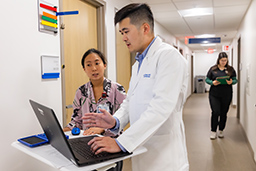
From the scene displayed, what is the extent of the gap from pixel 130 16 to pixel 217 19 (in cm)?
546

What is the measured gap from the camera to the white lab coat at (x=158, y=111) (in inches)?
45.5

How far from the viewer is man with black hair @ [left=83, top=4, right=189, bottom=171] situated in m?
1.20

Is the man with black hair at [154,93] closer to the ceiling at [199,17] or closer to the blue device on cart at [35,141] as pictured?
the blue device on cart at [35,141]

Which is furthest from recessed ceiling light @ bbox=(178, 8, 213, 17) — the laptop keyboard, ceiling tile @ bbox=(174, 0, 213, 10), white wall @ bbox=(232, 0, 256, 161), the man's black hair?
the laptop keyboard

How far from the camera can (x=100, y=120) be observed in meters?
1.35

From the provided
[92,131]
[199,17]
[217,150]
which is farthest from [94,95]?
[199,17]

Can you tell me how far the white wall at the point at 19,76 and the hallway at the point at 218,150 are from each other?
2.26m

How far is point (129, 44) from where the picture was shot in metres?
1.36

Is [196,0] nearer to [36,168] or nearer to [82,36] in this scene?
[82,36]

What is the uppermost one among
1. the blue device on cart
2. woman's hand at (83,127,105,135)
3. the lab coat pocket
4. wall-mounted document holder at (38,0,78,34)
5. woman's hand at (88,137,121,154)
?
wall-mounted document holder at (38,0,78,34)

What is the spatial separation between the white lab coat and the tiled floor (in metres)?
2.08

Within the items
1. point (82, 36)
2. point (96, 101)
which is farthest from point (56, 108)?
point (82, 36)

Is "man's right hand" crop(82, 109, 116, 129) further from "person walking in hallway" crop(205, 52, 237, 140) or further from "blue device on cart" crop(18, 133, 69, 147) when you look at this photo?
"person walking in hallway" crop(205, 52, 237, 140)

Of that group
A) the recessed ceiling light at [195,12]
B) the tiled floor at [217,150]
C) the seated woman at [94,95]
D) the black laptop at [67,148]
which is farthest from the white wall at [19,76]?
the recessed ceiling light at [195,12]
